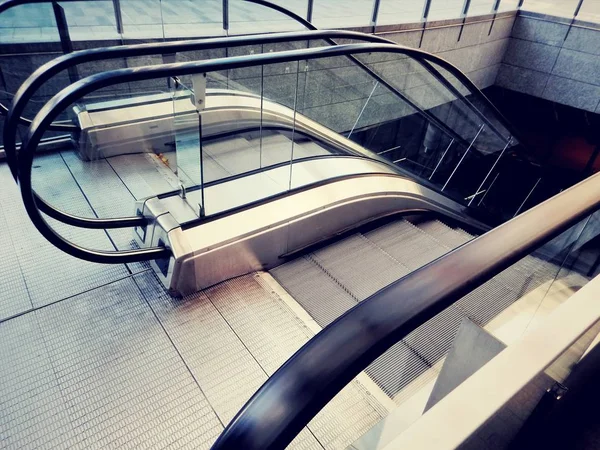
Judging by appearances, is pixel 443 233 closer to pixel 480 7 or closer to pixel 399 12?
pixel 399 12

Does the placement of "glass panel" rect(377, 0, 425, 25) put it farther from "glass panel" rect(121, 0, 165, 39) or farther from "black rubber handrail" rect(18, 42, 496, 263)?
"black rubber handrail" rect(18, 42, 496, 263)

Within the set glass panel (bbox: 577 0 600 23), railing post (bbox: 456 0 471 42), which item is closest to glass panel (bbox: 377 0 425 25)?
railing post (bbox: 456 0 471 42)

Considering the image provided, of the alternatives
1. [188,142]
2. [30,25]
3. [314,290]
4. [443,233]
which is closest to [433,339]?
[314,290]

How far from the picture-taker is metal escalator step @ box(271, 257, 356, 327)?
2.63 metres

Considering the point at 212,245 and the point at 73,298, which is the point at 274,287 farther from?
the point at 73,298

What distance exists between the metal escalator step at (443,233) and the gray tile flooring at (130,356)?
2270mm

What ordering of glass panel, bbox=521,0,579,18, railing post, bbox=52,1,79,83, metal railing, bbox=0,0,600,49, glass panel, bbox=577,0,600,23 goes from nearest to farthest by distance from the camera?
railing post, bbox=52,1,79,83, metal railing, bbox=0,0,600,49, glass panel, bbox=577,0,600,23, glass panel, bbox=521,0,579,18

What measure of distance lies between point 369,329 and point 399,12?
8.14 m

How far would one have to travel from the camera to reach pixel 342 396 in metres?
2.08

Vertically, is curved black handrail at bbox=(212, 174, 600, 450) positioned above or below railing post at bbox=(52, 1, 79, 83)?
above

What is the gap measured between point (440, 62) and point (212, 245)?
8.31 ft

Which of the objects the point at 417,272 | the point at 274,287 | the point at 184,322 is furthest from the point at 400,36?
the point at 417,272

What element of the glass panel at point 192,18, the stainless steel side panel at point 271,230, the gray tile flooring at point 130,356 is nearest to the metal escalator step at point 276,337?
the gray tile flooring at point 130,356

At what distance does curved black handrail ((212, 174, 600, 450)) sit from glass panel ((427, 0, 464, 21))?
24.8 feet
